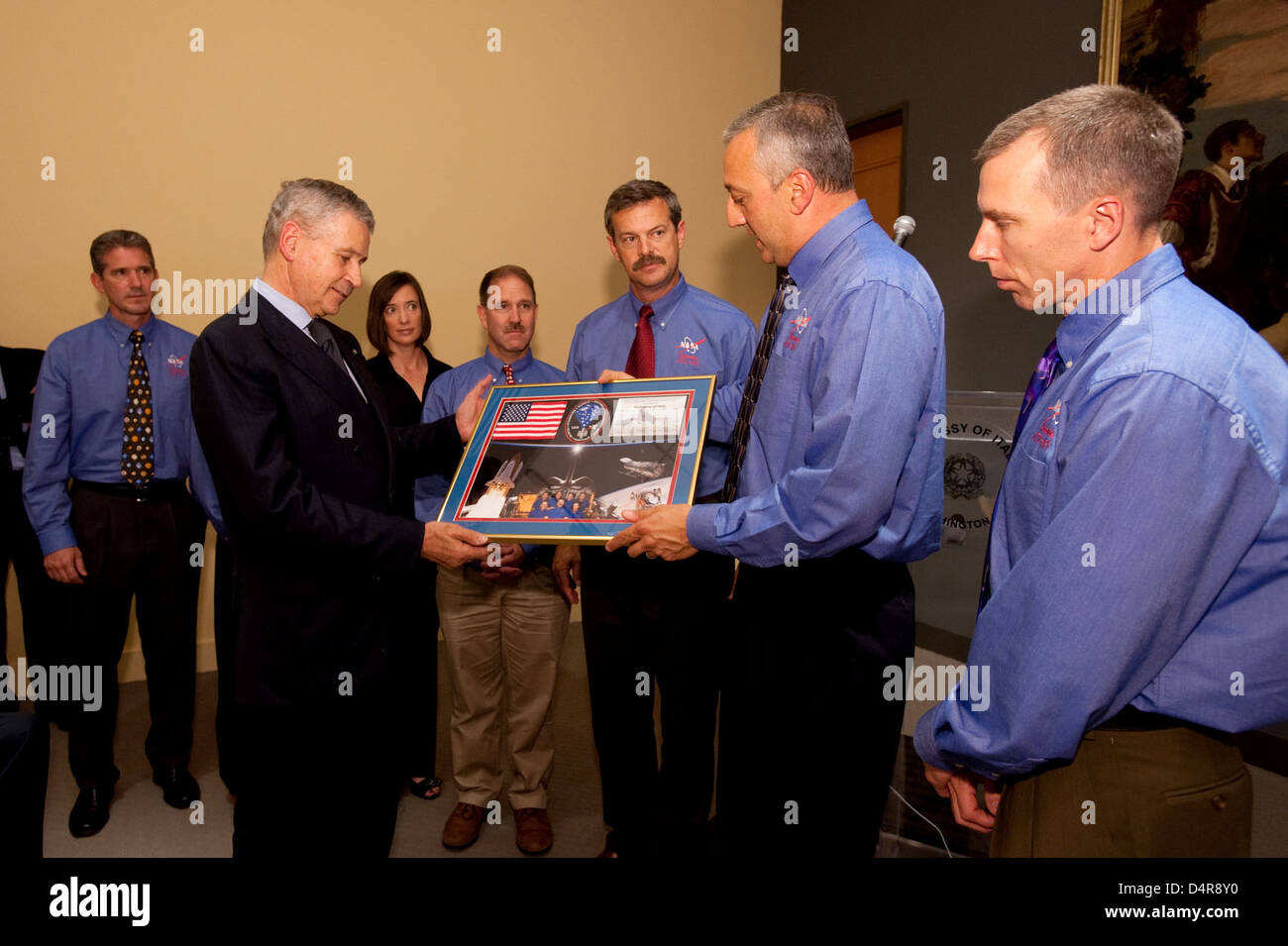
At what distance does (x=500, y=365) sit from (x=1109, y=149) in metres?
2.19

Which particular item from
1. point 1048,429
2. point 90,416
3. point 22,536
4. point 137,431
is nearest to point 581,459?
point 1048,429

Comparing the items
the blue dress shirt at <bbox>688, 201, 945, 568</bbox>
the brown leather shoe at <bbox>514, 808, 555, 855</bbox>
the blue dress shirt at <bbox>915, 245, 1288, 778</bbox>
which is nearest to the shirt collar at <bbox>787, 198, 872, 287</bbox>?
the blue dress shirt at <bbox>688, 201, 945, 568</bbox>

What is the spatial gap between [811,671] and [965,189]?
Answer: 3.33 metres

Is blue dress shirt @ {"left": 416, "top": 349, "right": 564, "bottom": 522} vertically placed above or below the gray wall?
below

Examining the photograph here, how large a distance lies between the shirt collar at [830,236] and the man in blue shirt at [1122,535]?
1.45 feet

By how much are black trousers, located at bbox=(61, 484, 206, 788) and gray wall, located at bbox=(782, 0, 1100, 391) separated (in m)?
3.47

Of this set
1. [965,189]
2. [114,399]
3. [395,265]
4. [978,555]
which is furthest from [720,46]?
[114,399]

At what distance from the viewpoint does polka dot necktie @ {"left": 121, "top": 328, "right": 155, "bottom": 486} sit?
2.89 metres

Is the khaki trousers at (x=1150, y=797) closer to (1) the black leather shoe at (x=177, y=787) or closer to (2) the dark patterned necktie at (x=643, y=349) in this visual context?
(2) the dark patterned necktie at (x=643, y=349)

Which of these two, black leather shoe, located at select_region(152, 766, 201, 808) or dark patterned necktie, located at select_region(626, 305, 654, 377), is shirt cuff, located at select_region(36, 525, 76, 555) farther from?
dark patterned necktie, located at select_region(626, 305, 654, 377)

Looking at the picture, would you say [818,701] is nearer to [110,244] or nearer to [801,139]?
[801,139]

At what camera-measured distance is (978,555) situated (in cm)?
315

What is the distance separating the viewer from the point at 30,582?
10.7ft

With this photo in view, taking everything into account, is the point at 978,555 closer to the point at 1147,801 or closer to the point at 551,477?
the point at 551,477
